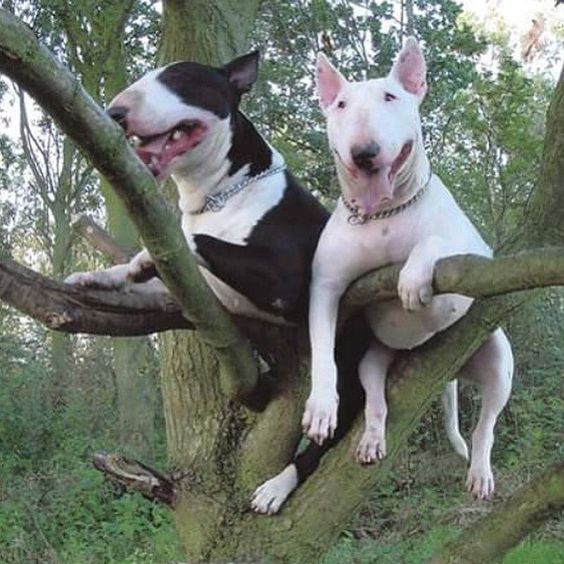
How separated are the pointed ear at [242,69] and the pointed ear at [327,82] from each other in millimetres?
270

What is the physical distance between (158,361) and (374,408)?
13.4 ft

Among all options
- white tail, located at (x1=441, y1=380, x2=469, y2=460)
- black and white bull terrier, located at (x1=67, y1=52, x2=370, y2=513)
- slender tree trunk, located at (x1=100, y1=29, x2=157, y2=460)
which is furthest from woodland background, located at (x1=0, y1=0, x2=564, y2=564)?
black and white bull terrier, located at (x1=67, y1=52, x2=370, y2=513)

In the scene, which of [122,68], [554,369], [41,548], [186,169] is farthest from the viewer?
[122,68]

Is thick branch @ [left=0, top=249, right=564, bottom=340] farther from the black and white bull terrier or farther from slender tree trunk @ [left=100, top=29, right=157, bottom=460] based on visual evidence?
slender tree trunk @ [left=100, top=29, right=157, bottom=460]

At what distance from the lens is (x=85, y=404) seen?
Answer: 9578 mm

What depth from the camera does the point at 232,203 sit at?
8.89ft

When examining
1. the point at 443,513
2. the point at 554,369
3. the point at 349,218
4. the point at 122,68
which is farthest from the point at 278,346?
the point at 122,68

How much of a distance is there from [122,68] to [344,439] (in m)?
6.72

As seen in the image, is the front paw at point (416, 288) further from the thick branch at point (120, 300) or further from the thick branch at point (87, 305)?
the thick branch at point (87, 305)

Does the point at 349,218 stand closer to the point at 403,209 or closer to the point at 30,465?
the point at 403,209

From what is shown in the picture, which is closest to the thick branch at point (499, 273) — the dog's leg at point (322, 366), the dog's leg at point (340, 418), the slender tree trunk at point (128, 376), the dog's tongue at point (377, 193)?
the dog's tongue at point (377, 193)

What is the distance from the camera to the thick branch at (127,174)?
1482mm

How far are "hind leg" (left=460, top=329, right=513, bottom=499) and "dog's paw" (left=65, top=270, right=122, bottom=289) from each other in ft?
3.20

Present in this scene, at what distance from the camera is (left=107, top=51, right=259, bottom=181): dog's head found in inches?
97.3
